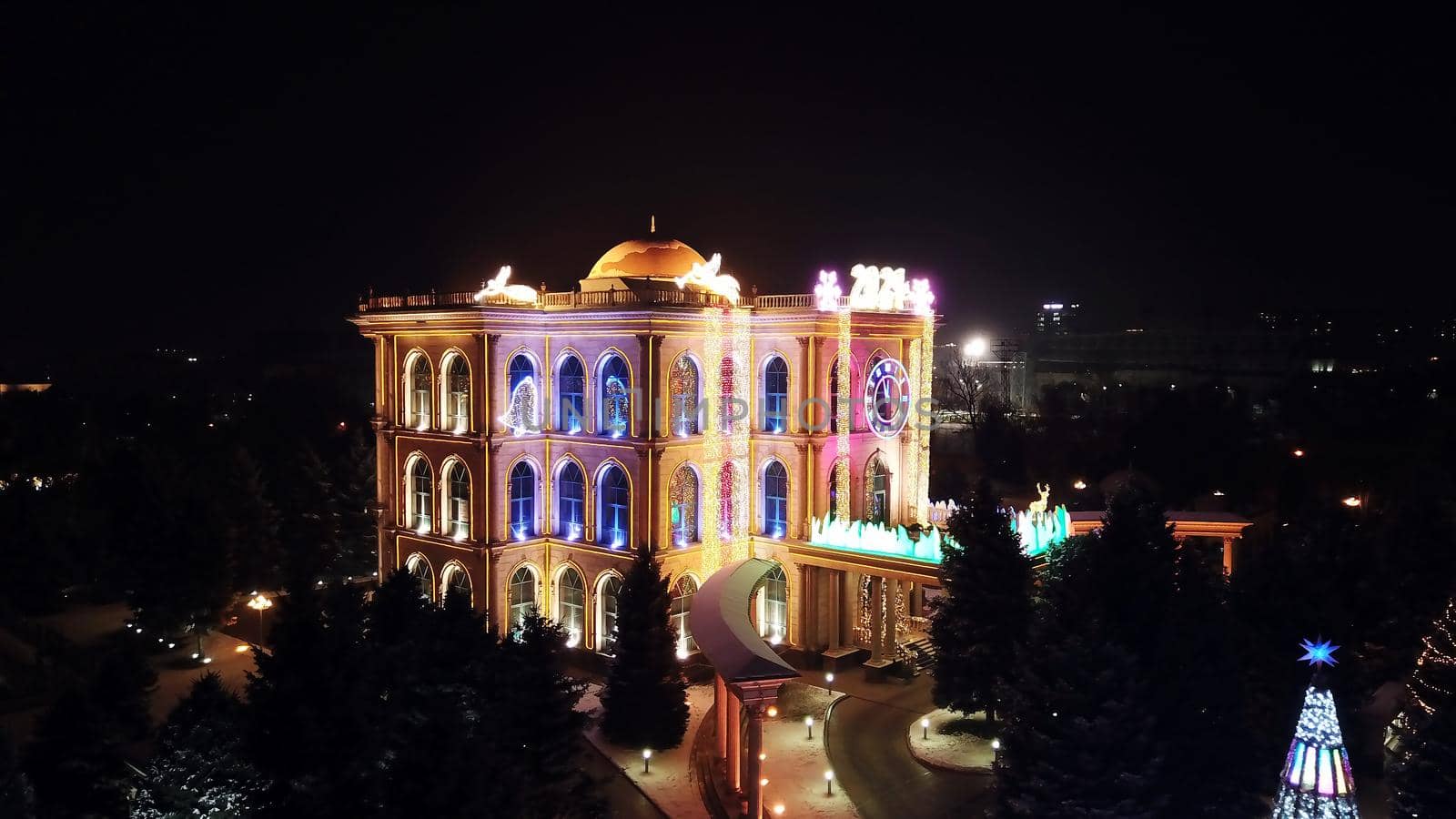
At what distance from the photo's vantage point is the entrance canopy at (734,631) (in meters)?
18.1

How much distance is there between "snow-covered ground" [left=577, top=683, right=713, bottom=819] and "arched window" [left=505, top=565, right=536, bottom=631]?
4726mm

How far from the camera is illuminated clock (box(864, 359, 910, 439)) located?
108 ft

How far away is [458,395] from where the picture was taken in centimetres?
3156

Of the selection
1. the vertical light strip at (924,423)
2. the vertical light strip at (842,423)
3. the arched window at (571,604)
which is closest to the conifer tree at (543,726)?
the arched window at (571,604)

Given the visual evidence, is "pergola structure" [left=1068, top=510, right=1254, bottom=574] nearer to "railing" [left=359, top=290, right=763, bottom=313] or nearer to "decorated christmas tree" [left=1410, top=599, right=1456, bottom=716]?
"railing" [left=359, top=290, right=763, bottom=313]

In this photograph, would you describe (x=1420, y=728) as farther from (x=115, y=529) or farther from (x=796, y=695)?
(x=115, y=529)

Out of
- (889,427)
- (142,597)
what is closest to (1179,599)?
(889,427)

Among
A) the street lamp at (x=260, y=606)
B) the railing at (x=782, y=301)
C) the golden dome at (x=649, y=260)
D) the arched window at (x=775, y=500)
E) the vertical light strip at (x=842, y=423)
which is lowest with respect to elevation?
the street lamp at (x=260, y=606)

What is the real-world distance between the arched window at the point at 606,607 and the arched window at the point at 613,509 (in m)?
1.13

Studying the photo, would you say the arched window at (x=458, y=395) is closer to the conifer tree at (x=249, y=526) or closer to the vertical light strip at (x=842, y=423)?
the conifer tree at (x=249, y=526)

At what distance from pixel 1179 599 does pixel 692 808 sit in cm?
1122

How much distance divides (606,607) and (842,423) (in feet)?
30.5

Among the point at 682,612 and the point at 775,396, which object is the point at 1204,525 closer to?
the point at 775,396

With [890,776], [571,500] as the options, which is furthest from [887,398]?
[890,776]
